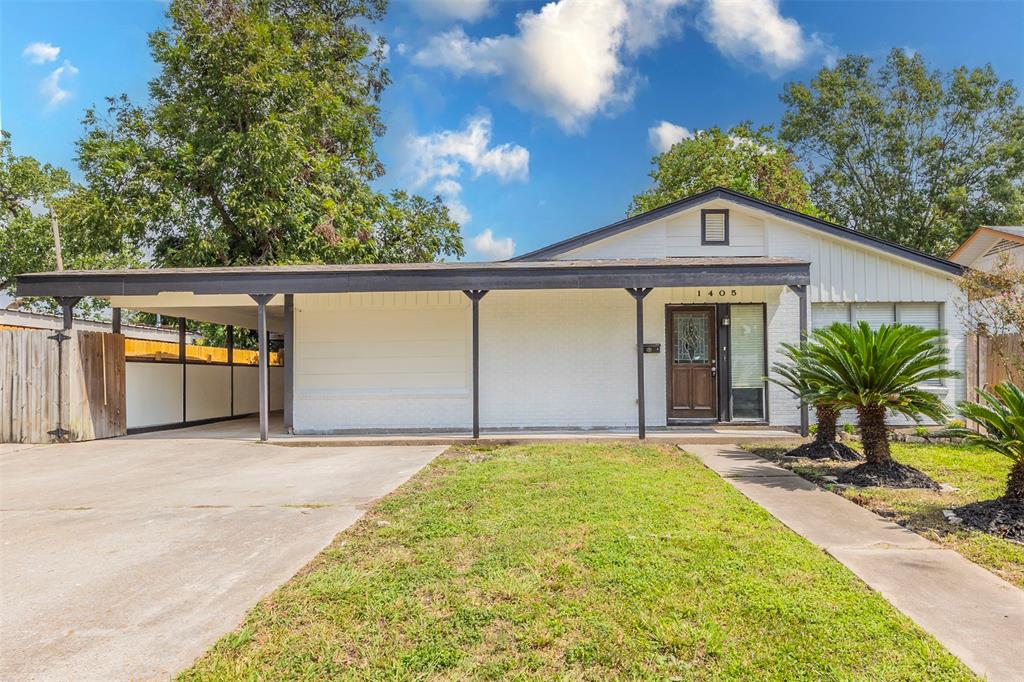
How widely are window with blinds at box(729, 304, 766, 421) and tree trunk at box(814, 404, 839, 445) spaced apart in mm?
2639

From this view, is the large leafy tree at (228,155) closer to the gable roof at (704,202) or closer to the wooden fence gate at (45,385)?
the wooden fence gate at (45,385)

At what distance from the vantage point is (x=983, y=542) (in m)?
3.97

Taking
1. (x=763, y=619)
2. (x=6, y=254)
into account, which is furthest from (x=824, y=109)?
(x=6, y=254)

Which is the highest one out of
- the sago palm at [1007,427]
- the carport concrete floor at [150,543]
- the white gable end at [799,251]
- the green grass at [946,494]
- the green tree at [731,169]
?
the green tree at [731,169]

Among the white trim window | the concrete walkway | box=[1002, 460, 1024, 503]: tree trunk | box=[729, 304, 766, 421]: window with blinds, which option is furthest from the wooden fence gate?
the white trim window

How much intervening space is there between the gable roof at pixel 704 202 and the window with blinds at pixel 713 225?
285 mm

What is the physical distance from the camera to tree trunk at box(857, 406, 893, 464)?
5973mm

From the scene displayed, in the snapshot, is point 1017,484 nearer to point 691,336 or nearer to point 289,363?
point 691,336

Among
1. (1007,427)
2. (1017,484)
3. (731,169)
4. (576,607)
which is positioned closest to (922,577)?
(1007,427)

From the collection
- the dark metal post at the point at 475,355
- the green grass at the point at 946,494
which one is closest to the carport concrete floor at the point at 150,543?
the dark metal post at the point at 475,355

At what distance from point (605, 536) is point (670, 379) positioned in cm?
653

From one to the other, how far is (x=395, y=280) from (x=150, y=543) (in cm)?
562

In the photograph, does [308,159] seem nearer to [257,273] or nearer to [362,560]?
[257,273]

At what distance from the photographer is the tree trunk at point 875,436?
19.6ft
